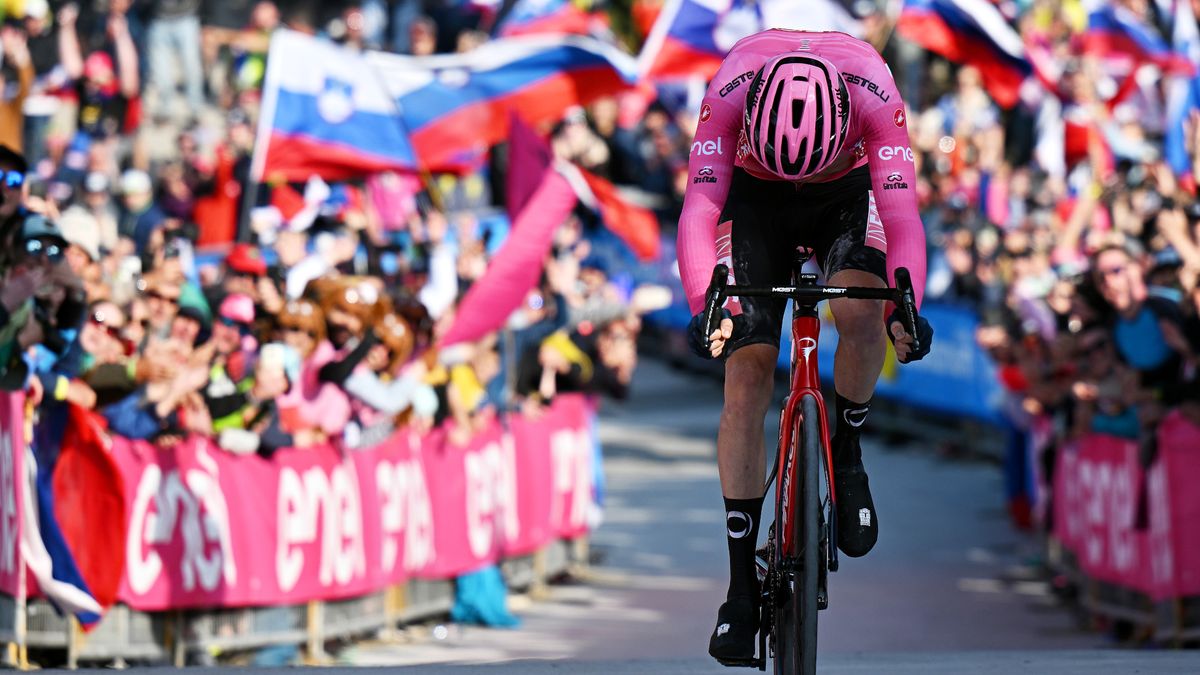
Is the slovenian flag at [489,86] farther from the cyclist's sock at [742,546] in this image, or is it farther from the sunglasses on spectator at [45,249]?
the cyclist's sock at [742,546]

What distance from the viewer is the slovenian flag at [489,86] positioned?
15992 mm

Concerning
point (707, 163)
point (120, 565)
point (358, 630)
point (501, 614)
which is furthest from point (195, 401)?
point (707, 163)

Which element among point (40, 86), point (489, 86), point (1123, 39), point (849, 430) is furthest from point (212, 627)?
point (1123, 39)

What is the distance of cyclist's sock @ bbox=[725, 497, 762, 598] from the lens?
670 centimetres

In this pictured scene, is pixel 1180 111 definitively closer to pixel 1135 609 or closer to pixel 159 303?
pixel 1135 609

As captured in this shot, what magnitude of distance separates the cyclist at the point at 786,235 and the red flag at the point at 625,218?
27.4ft

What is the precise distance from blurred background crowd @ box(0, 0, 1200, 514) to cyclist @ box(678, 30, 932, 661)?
3.66 m

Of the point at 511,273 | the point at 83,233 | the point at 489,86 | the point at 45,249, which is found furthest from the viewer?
the point at 489,86

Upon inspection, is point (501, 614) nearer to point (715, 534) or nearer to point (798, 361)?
point (715, 534)

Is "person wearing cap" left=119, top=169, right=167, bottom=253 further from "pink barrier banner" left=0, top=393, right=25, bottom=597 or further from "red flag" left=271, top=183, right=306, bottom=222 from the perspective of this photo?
"pink barrier banner" left=0, top=393, right=25, bottom=597

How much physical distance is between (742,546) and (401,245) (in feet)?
27.2

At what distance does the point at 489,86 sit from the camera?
16375 mm

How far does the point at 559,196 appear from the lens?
13359 mm

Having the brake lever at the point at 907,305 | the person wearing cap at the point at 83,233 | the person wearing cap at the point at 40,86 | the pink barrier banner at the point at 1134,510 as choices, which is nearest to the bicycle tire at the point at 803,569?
the brake lever at the point at 907,305
